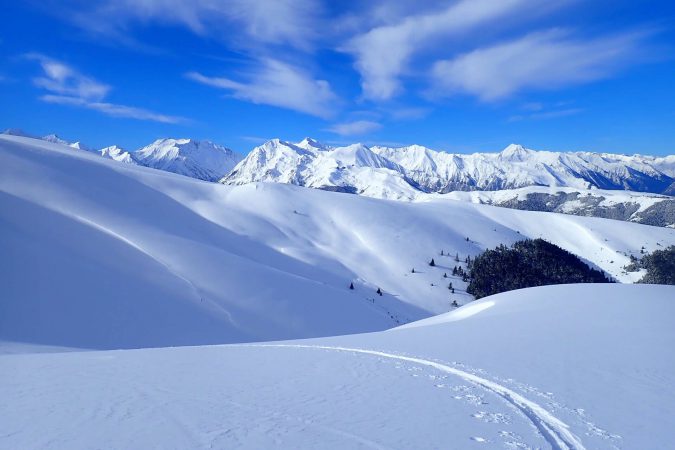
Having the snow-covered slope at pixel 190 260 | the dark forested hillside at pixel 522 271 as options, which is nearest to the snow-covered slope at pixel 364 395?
the snow-covered slope at pixel 190 260

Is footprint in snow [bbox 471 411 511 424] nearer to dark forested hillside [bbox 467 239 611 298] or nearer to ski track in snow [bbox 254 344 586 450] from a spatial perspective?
ski track in snow [bbox 254 344 586 450]

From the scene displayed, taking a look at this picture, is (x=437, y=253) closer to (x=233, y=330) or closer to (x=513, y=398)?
(x=233, y=330)

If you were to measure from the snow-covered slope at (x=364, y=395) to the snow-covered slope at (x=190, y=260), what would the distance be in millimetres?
18519

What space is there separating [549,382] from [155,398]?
408 inches

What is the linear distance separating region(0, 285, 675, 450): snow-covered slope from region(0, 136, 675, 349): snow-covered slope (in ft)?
60.8

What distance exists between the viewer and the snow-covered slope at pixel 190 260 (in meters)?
32.5

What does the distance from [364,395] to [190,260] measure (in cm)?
4420

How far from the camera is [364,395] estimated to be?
10.2 metres

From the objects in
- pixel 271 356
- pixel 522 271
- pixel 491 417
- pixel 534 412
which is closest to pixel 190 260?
pixel 271 356

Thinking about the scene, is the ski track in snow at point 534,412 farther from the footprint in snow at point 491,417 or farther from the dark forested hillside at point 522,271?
the dark forested hillside at point 522,271

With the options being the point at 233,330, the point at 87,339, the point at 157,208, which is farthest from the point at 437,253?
the point at 87,339

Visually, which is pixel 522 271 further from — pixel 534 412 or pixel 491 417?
pixel 491 417

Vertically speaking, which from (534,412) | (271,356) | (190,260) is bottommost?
(190,260)

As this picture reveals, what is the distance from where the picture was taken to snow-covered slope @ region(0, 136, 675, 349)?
107ft
